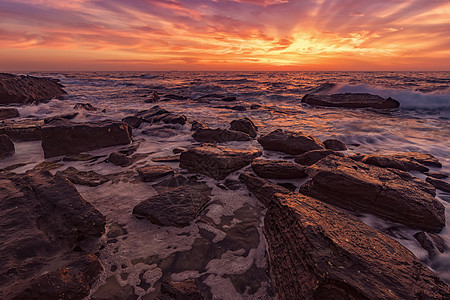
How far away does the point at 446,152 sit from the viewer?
196 inches

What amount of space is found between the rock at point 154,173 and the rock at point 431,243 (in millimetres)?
3285

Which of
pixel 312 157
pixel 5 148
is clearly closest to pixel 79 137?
pixel 5 148

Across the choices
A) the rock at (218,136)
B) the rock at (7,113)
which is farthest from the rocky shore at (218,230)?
the rock at (7,113)

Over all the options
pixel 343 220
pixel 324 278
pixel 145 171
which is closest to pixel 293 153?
pixel 343 220

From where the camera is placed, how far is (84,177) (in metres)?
3.45

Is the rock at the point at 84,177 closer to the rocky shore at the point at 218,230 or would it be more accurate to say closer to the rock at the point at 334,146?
the rocky shore at the point at 218,230

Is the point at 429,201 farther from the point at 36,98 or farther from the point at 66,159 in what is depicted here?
the point at 36,98

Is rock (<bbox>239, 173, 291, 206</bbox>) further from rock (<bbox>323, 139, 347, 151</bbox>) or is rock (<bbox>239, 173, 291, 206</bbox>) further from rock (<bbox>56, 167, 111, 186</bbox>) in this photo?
rock (<bbox>323, 139, 347, 151</bbox>)

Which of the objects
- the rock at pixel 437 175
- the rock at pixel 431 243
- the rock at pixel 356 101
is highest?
the rock at pixel 356 101

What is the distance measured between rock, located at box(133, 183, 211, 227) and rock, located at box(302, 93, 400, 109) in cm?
1225

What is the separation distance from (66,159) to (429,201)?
5.77m

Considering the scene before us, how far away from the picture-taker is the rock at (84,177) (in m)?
3.26

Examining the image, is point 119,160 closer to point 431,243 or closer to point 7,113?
point 431,243

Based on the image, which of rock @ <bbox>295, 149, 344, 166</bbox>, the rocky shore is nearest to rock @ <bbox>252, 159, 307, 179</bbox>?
the rocky shore
